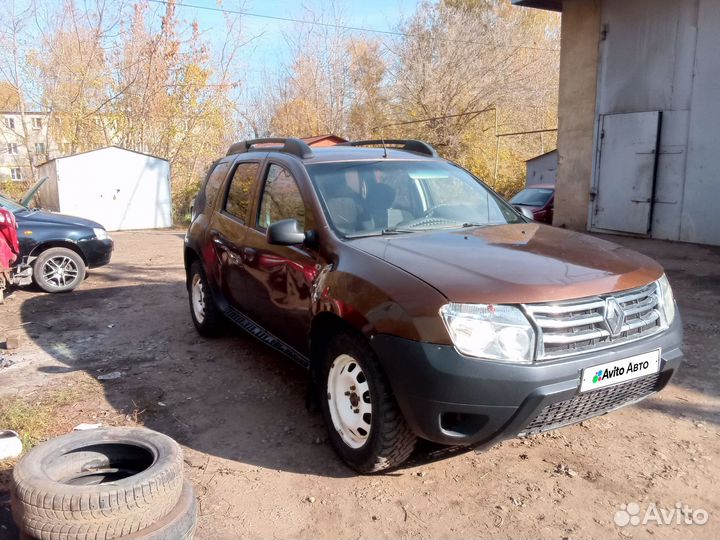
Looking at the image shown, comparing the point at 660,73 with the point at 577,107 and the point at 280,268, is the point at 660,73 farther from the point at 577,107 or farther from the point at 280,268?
the point at 280,268

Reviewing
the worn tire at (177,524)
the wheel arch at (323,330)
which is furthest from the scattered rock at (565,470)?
the worn tire at (177,524)

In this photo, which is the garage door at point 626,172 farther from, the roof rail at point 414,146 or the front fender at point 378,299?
the front fender at point 378,299

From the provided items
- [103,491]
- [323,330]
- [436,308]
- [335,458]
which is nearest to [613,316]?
[436,308]

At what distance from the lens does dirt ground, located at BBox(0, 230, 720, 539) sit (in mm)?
2875

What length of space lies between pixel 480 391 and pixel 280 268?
184 centimetres

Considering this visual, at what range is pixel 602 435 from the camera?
3.67m

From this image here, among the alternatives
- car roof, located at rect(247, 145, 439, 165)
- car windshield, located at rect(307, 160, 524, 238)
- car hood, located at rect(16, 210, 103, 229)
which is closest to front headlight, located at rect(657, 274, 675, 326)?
car windshield, located at rect(307, 160, 524, 238)

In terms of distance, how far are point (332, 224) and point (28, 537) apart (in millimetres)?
2232

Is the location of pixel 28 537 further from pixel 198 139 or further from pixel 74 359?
pixel 198 139

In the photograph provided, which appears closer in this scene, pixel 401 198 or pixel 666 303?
pixel 666 303

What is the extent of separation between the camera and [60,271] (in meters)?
8.40

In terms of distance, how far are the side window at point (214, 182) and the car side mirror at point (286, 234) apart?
7.02ft

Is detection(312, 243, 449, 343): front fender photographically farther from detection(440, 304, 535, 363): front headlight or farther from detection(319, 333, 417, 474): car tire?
detection(319, 333, 417, 474): car tire

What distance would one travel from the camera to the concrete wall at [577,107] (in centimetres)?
1195
